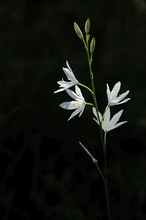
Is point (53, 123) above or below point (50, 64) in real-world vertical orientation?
below

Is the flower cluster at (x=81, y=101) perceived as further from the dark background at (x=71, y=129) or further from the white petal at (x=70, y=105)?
the dark background at (x=71, y=129)

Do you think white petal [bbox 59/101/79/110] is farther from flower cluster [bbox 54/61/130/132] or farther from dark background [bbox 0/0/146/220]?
dark background [bbox 0/0/146/220]

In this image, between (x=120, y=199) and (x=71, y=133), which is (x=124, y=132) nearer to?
(x=71, y=133)

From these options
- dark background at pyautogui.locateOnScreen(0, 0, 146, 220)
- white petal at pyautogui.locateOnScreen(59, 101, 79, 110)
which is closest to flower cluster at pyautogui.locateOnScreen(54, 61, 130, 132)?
white petal at pyautogui.locateOnScreen(59, 101, 79, 110)

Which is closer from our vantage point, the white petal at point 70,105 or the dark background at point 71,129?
the white petal at point 70,105

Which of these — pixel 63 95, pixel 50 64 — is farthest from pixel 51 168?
pixel 50 64

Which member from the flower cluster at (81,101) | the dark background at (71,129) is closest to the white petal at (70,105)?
the flower cluster at (81,101)

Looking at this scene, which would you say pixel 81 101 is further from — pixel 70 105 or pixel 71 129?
pixel 71 129

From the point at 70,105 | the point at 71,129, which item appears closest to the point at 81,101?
the point at 70,105
